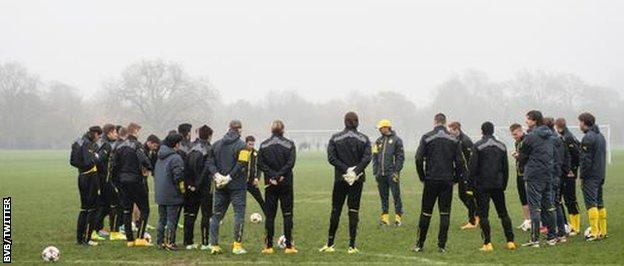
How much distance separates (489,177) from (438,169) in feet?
3.12

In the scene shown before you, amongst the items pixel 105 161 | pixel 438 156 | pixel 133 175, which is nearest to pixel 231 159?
pixel 133 175

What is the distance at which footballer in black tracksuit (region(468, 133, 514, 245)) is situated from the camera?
1135 centimetres

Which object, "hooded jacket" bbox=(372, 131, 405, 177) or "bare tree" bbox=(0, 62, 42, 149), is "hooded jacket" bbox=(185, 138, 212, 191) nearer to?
"hooded jacket" bbox=(372, 131, 405, 177)

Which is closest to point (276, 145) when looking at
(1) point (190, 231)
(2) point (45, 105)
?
(1) point (190, 231)

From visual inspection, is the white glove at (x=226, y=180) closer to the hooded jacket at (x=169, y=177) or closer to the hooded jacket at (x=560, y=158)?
the hooded jacket at (x=169, y=177)

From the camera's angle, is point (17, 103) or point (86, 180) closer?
point (86, 180)

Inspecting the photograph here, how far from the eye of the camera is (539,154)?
1161 centimetres

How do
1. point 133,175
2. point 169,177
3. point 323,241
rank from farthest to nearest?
point 323,241
point 133,175
point 169,177

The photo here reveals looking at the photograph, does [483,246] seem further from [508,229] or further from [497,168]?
[497,168]

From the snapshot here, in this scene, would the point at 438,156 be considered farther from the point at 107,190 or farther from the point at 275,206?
the point at 107,190

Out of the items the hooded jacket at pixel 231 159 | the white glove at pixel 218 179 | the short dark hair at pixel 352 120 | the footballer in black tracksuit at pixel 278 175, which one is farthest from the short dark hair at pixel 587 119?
the white glove at pixel 218 179

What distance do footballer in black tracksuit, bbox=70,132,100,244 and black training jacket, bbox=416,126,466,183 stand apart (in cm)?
573

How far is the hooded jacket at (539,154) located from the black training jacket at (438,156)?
1326 mm

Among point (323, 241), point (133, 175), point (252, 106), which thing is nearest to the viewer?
point (133, 175)
